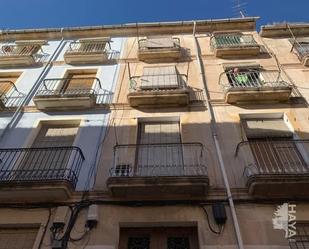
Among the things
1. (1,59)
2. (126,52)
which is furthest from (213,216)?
(1,59)

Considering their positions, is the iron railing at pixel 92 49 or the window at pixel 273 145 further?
the iron railing at pixel 92 49

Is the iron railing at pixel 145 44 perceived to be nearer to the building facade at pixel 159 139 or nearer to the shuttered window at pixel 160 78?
the building facade at pixel 159 139

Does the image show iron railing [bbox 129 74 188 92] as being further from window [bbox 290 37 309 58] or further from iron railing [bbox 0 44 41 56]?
iron railing [bbox 0 44 41 56]

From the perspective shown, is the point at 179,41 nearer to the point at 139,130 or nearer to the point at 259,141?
the point at 139,130

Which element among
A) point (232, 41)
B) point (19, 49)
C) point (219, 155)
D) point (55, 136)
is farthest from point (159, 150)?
point (19, 49)

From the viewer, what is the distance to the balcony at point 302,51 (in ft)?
36.8

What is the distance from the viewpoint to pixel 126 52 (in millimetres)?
13180

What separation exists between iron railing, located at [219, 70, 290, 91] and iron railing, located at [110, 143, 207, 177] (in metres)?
2.79

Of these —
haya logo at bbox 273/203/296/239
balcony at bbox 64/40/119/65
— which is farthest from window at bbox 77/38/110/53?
haya logo at bbox 273/203/296/239

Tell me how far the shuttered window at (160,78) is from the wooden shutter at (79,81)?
2.05 meters

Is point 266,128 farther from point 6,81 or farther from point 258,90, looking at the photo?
point 6,81

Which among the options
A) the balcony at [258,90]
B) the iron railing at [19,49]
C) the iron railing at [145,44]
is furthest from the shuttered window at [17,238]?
the iron railing at [19,49]

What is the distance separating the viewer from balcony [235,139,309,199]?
650cm

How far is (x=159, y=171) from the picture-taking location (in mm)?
7539
